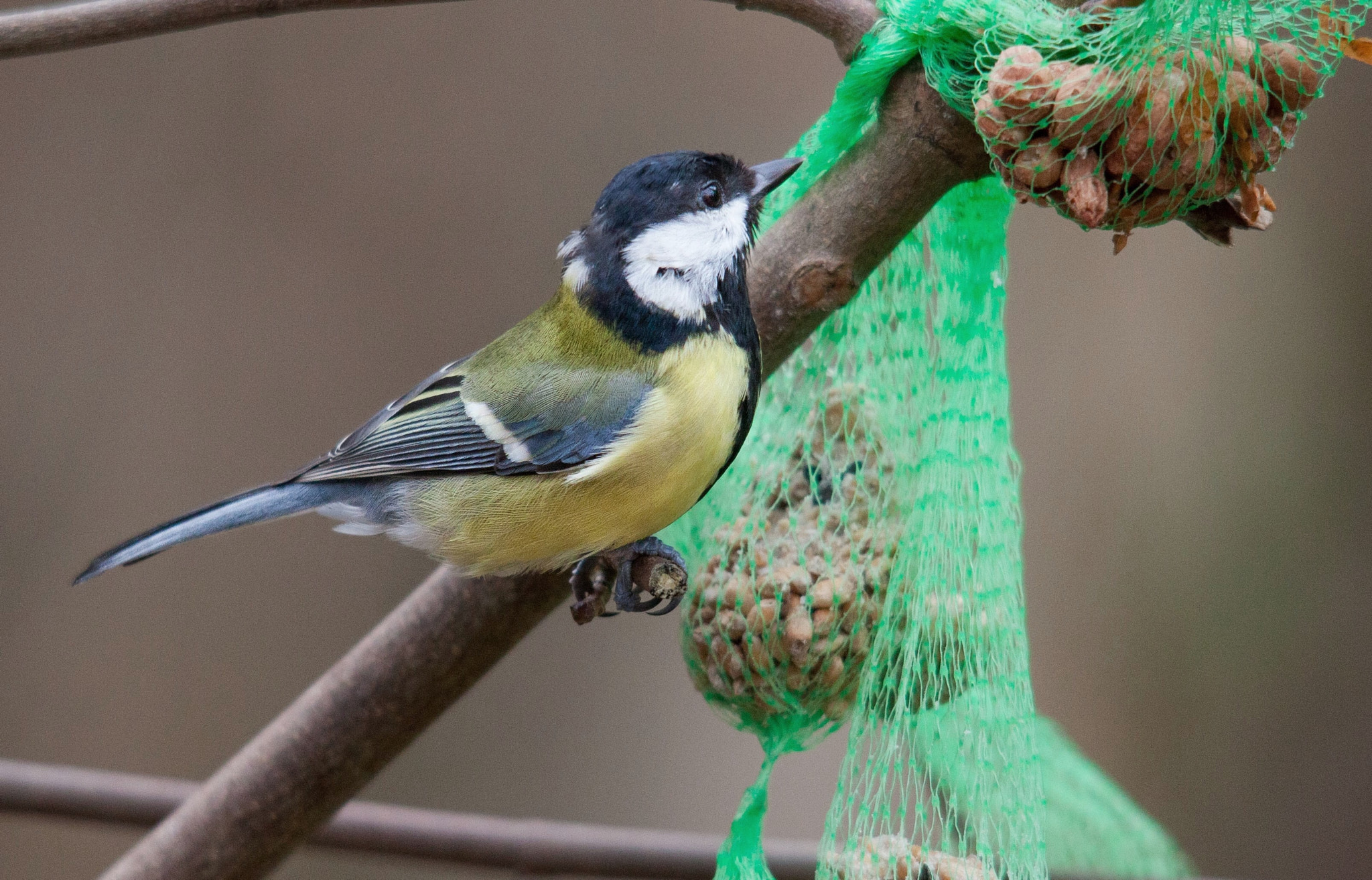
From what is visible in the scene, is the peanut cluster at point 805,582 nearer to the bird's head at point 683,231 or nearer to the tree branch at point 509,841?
the bird's head at point 683,231

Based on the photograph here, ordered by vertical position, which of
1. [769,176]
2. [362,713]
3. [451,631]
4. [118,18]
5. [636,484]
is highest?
[118,18]

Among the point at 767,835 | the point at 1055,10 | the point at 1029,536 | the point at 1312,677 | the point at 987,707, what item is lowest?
the point at 767,835

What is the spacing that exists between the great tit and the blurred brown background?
1843mm

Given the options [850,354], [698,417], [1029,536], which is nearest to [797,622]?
[698,417]

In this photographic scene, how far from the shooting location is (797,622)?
142 centimetres

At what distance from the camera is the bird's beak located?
5.08ft

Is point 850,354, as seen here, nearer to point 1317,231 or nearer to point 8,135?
point 1317,231

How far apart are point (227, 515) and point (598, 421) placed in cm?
54

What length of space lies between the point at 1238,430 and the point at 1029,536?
0.60 m

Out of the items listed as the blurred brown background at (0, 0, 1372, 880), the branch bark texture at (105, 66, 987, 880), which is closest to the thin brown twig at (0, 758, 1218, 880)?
the branch bark texture at (105, 66, 987, 880)

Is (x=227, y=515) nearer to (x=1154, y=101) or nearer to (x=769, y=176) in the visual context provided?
(x=769, y=176)

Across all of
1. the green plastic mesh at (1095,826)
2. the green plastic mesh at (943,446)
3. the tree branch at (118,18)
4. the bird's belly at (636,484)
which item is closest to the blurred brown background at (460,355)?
the green plastic mesh at (1095,826)

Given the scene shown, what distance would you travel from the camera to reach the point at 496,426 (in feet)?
5.58

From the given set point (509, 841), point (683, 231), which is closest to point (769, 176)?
point (683, 231)
